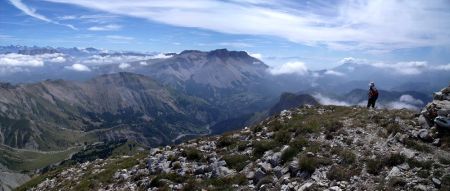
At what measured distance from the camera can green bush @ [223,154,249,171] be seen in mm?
28094

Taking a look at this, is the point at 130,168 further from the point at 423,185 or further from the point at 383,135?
the point at 423,185

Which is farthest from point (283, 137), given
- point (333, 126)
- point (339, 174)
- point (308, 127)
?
point (339, 174)

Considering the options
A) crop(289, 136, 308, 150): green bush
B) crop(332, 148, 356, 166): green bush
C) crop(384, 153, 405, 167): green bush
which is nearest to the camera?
crop(384, 153, 405, 167): green bush

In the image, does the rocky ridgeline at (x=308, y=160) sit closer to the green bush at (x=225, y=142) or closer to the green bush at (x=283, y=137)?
the green bush at (x=225, y=142)

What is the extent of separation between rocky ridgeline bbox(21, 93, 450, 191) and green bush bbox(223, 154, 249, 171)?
0.07 m

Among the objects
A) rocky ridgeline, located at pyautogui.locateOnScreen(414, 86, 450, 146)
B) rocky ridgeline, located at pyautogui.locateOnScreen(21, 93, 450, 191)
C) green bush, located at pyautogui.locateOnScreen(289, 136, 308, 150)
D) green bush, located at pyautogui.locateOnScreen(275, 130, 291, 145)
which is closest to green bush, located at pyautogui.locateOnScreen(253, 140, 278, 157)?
rocky ridgeline, located at pyautogui.locateOnScreen(21, 93, 450, 191)

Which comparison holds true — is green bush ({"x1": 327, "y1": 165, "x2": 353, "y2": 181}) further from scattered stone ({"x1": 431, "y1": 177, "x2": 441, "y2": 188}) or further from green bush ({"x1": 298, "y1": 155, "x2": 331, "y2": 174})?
scattered stone ({"x1": 431, "y1": 177, "x2": 441, "y2": 188})

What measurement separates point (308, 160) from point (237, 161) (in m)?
6.09

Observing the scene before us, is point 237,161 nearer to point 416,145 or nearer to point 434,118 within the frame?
point 416,145

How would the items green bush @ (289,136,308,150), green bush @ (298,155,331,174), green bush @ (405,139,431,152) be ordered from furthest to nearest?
green bush @ (289,136,308,150)
green bush @ (298,155,331,174)
green bush @ (405,139,431,152)

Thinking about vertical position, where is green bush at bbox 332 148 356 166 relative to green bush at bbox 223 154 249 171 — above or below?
above

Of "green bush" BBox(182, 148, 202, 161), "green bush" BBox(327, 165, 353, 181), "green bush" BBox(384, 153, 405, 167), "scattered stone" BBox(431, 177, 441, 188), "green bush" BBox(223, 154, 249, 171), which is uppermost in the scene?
"green bush" BBox(384, 153, 405, 167)

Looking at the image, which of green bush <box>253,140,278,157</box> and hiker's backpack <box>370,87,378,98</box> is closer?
green bush <box>253,140,278,157</box>

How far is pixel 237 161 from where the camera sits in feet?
94.8
